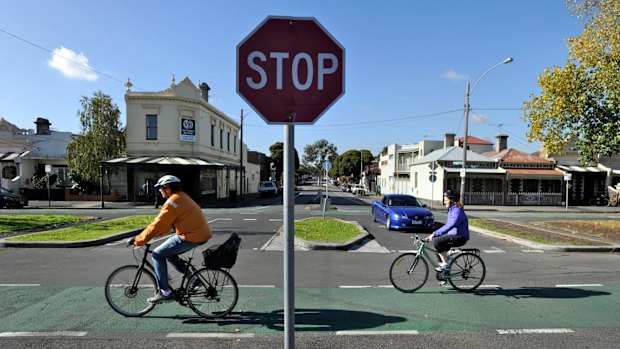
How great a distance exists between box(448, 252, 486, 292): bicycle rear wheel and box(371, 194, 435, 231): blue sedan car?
7.14m

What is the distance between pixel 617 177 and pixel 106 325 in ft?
140

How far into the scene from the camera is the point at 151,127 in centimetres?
2834

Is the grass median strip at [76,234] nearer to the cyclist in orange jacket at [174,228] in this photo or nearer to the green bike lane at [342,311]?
the green bike lane at [342,311]

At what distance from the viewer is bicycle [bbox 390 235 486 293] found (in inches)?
224

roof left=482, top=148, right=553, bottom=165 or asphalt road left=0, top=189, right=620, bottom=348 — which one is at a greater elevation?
roof left=482, top=148, right=553, bottom=165

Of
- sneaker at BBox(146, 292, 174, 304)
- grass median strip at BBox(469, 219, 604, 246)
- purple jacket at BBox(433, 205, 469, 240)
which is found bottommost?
grass median strip at BBox(469, 219, 604, 246)

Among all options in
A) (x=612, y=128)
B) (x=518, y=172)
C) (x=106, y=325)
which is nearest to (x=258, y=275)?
(x=106, y=325)

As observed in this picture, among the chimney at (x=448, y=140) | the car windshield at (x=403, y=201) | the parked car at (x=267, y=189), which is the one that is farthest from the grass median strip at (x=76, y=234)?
the chimney at (x=448, y=140)

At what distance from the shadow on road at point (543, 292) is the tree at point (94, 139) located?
30169mm

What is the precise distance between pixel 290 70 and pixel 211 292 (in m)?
3.53

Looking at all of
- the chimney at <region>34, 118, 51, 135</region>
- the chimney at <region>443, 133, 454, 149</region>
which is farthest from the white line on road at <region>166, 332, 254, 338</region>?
the chimney at <region>34, 118, 51, 135</region>

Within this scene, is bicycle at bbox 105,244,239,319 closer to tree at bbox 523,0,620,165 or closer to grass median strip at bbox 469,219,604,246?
grass median strip at bbox 469,219,604,246

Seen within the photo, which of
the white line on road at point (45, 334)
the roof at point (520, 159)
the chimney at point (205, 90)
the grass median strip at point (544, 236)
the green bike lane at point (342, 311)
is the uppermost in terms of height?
the chimney at point (205, 90)

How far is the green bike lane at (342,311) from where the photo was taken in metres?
4.19
